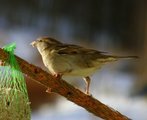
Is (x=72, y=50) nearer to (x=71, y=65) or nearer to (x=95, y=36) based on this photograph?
(x=71, y=65)

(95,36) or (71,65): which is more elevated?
(95,36)

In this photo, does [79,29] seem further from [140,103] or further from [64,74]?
[64,74]

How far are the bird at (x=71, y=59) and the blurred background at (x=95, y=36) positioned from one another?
7.47 ft

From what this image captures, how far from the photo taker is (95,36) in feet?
20.6

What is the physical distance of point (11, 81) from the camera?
304cm

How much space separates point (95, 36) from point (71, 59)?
8.63 ft

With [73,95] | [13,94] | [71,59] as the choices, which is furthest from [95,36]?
[13,94]

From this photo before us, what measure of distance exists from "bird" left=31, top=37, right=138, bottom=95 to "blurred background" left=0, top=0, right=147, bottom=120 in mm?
2278

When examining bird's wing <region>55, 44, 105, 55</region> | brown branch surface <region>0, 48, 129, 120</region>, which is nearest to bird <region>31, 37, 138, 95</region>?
bird's wing <region>55, 44, 105, 55</region>

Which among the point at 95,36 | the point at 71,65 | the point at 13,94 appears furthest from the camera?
the point at 95,36

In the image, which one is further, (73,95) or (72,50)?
(72,50)

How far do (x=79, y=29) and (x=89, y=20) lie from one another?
161 mm

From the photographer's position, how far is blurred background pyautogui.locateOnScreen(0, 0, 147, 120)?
6.09 m

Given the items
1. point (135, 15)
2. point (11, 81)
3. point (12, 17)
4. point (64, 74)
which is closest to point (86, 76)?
point (64, 74)
